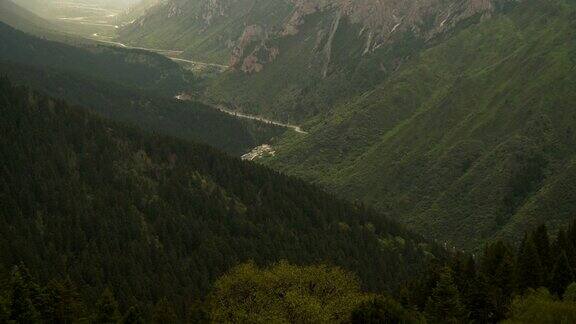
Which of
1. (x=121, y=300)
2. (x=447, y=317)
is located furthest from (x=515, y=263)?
(x=121, y=300)

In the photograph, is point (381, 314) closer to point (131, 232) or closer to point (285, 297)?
point (285, 297)

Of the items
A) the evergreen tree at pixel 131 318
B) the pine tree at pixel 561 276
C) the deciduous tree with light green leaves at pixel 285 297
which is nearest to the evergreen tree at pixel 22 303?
the evergreen tree at pixel 131 318

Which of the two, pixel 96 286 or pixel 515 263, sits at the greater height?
pixel 515 263

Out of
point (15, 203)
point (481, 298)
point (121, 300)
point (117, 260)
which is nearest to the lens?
point (481, 298)

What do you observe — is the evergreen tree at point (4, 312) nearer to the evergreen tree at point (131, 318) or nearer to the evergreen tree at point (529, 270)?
the evergreen tree at point (131, 318)

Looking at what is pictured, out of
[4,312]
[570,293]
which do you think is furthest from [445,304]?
[4,312]

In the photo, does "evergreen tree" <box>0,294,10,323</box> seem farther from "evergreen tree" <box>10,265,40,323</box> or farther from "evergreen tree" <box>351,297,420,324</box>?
"evergreen tree" <box>351,297,420,324</box>

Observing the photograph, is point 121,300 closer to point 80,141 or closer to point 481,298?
point 481,298
